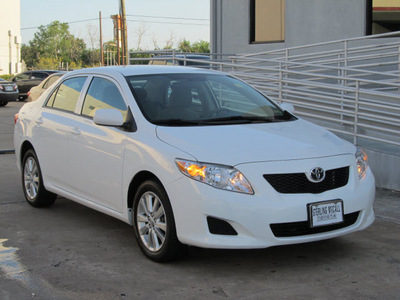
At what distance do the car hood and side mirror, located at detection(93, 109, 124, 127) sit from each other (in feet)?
1.38

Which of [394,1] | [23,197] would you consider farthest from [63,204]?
[394,1]

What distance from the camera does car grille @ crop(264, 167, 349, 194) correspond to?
15.1 ft

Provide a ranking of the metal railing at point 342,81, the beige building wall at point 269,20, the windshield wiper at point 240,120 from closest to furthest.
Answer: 1. the windshield wiper at point 240,120
2. the metal railing at point 342,81
3. the beige building wall at point 269,20

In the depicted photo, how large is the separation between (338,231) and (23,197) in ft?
14.0

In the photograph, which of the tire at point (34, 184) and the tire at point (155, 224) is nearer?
the tire at point (155, 224)

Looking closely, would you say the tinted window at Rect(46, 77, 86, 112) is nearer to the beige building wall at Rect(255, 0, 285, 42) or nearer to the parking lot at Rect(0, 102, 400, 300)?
the parking lot at Rect(0, 102, 400, 300)

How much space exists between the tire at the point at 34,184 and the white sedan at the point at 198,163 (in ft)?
1.12

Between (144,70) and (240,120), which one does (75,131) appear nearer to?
(144,70)

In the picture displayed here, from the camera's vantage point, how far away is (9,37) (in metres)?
66.9

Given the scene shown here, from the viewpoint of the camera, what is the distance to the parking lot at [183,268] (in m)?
4.37

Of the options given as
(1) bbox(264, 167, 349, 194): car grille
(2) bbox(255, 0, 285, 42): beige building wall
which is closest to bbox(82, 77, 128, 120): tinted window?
(1) bbox(264, 167, 349, 194): car grille

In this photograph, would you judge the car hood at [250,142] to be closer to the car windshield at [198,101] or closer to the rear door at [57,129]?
the car windshield at [198,101]

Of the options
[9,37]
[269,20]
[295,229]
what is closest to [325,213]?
[295,229]

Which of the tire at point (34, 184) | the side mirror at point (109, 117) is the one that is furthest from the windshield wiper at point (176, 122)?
the tire at point (34, 184)
